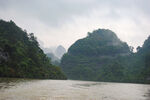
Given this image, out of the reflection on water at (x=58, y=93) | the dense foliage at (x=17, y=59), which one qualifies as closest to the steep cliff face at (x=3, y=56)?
the dense foliage at (x=17, y=59)

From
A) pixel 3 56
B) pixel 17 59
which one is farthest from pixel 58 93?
pixel 17 59

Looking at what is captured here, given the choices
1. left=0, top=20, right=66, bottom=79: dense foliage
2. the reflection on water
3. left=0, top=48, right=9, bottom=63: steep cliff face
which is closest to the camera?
the reflection on water

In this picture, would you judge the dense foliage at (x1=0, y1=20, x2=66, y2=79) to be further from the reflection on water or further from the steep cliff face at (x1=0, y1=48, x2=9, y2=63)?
the reflection on water

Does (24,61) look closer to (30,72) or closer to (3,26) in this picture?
(30,72)

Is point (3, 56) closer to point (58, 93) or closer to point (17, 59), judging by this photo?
point (17, 59)

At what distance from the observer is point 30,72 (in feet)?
276

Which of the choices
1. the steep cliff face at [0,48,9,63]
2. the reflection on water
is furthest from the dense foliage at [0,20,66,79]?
the reflection on water

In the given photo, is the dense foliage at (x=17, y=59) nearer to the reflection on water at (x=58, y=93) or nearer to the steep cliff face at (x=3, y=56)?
the steep cliff face at (x=3, y=56)

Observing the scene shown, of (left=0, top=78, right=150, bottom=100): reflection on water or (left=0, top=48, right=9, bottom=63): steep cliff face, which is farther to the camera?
(left=0, top=48, right=9, bottom=63): steep cliff face

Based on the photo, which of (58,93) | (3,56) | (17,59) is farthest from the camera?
(17,59)

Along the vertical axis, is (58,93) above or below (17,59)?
below

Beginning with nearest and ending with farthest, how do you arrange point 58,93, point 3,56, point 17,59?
point 58,93 → point 3,56 → point 17,59

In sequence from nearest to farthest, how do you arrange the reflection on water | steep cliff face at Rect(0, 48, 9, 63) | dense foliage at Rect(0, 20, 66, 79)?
1. the reflection on water
2. steep cliff face at Rect(0, 48, 9, 63)
3. dense foliage at Rect(0, 20, 66, 79)

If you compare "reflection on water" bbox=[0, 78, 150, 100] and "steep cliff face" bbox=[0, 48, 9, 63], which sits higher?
"steep cliff face" bbox=[0, 48, 9, 63]
